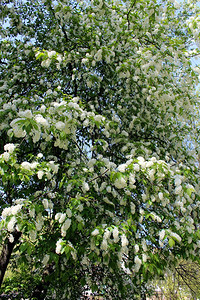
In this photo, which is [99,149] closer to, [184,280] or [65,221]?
[65,221]

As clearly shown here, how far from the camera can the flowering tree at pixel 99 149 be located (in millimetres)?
2402

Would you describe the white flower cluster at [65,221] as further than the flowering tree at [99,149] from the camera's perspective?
No

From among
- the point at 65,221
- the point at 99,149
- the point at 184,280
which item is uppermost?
the point at 99,149

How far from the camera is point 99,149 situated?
10.1ft

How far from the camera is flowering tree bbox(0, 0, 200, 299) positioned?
2402 millimetres

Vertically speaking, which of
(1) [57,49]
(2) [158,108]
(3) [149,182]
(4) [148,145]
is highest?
(1) [57,49]

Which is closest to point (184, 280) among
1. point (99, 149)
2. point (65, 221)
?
point (99, 149)

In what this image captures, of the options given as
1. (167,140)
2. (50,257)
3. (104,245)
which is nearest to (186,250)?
(104,245)

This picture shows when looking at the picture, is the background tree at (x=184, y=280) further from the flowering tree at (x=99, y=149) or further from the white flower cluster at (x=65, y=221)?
the white flower cluster at (x=65, y=221)

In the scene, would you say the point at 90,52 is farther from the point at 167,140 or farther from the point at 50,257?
the point at 50,257

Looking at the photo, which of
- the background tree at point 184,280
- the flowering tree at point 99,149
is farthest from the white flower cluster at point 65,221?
the background tree at point 184,280

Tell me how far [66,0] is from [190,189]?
351 cm

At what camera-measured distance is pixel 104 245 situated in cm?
216

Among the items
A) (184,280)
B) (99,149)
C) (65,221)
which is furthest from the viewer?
(184,280)
